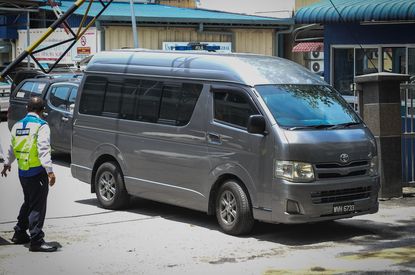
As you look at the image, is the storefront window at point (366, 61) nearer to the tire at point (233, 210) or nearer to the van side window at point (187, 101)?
the van side window at point (187, 101)

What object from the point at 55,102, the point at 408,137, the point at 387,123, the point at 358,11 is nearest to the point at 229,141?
the point at 387,123

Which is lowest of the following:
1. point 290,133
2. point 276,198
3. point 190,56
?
point 276,198

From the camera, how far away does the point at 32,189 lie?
28.3 feet

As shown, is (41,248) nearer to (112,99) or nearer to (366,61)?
(112,99)

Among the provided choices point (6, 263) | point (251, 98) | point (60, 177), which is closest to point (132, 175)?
point (251, 98)

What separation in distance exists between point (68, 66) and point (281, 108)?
77.9ft

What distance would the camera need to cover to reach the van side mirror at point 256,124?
30.2 ft

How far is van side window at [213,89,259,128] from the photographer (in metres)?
9.61

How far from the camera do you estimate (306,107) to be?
9.73 metres

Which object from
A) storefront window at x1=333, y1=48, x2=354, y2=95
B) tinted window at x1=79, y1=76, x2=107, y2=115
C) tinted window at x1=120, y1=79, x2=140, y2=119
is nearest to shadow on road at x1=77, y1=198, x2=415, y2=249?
tinted window at x1=120, y1=79, x2=140, y2=119

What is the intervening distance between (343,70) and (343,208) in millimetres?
8163

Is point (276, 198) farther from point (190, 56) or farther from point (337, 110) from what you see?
point (190, 56)

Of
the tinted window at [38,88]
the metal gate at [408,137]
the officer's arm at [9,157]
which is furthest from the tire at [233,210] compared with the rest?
the tinted window at [38,88]

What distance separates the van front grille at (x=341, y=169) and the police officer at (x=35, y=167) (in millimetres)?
3166
